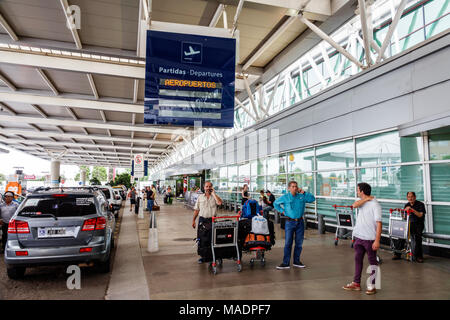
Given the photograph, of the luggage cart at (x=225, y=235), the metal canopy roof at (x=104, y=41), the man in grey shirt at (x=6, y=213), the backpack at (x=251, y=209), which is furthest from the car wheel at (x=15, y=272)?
the metal canopy roof at (x=104, y=41)

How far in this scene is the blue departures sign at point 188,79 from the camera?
798 cm

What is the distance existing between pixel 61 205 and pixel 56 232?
27.7 inches

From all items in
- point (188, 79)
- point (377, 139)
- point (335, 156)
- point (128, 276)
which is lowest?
point (128, 276)

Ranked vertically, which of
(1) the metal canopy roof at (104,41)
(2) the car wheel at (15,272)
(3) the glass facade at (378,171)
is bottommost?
(2) the car wheel at (15,272)

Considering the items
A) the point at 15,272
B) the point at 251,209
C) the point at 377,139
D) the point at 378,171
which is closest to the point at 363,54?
the point at 377,139

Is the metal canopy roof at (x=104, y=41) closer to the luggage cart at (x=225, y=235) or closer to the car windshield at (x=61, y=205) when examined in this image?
the luggage cart at (x=225, y=235)

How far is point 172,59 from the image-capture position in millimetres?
8016

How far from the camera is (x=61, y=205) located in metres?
6.05

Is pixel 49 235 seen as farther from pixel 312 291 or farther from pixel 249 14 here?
pixel 249 14

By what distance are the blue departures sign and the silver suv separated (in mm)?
3052

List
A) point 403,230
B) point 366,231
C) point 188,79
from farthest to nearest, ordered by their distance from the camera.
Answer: point 188,79 < point 403,230 < point 366,231

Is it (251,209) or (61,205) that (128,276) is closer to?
(61,205)

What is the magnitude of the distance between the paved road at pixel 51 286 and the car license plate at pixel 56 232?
0.87m
